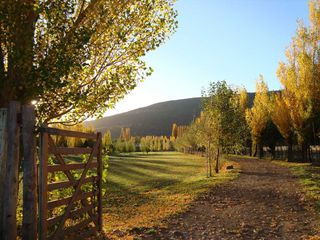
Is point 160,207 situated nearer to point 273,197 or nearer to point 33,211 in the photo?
point 273,197

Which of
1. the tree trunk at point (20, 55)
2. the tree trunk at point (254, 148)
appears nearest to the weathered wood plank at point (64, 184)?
the tree trunk at point (20, 55)

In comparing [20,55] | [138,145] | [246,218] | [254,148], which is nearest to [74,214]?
[20,55]

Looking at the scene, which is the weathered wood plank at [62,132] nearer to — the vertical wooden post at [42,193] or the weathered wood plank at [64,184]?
the vertical wooden post at [42,193]

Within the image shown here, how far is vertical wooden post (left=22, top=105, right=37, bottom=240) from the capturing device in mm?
7484

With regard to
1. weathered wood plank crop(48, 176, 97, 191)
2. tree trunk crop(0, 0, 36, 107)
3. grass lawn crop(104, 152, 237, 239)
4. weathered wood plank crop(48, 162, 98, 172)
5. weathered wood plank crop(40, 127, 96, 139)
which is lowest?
grass lawn crop(104, 152, 237, 239)

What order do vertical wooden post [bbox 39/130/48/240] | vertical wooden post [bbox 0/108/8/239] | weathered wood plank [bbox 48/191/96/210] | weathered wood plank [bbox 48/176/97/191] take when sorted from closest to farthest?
vertical wooden post [bbox 0/108/8/239], vertical wooden post [bbox 39/130/48/240], weathered wood plank [bbox 48/176/97/191], weathered wood plank [bbox 48/191/96/210]

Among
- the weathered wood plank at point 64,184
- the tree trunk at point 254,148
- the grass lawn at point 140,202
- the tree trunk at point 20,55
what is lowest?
the grass lawn at point 140,202

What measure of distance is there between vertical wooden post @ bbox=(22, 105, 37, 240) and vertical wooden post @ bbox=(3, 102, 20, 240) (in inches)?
6.3

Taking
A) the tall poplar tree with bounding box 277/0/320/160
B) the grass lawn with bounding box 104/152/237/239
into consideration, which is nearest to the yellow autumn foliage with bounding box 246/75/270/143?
the tall poplar tree with bounding box 277/0/320/160

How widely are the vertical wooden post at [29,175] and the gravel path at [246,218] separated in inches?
153

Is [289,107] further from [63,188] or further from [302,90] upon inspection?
[63,188]

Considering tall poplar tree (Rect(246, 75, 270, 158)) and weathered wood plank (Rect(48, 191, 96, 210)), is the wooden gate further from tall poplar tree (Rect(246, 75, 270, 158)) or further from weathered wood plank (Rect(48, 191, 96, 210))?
tall poplar tree (Rect(246, 75, 270, 158))

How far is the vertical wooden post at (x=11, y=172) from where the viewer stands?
7320mm

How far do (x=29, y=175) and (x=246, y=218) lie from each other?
8668 mm
